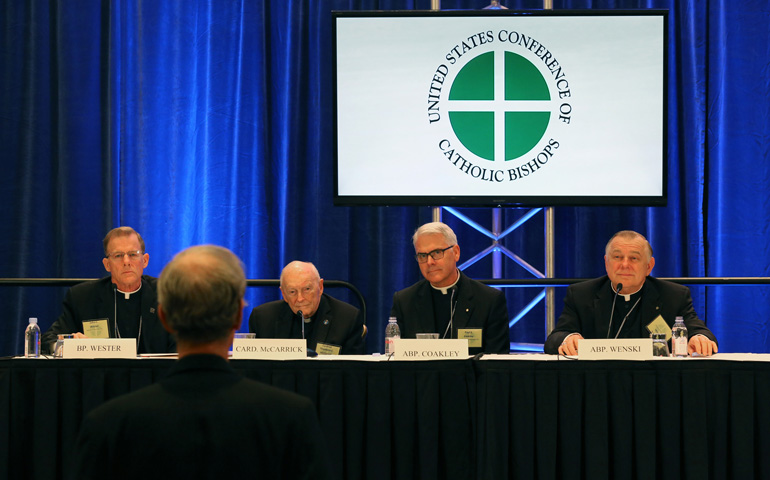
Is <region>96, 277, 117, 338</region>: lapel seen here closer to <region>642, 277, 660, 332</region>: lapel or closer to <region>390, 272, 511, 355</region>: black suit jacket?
<region>390, 272, 511, 355</region>: black suit jacket

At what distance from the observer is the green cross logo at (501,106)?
4.90 meters

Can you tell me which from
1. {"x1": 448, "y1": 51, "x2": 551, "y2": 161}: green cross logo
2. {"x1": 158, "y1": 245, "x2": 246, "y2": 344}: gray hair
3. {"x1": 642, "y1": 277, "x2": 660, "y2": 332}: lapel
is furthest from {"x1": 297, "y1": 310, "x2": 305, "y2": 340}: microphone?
{"x1": 158, "y1": 245, "x2": 246, "y2": 344}: gray hair

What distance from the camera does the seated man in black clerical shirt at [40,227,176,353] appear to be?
158 inches

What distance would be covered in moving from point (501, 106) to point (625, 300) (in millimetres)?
1497

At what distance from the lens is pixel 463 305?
4059mm

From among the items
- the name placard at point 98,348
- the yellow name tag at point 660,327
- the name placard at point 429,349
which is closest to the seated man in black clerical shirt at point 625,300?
the yellow name tag at point 660,327

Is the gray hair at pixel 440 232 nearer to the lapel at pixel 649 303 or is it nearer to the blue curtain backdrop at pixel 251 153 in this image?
the lapel at pixel 649 303
